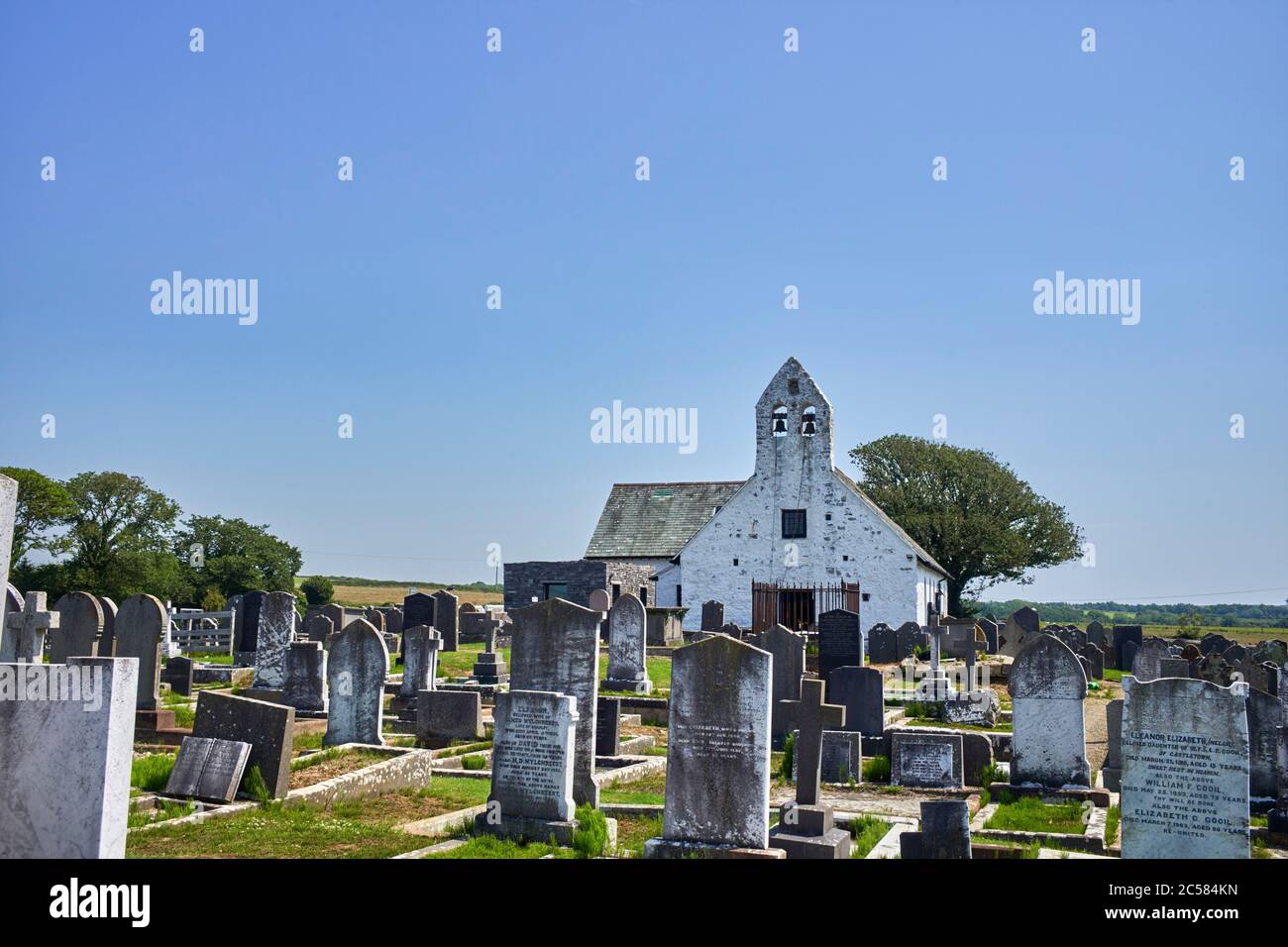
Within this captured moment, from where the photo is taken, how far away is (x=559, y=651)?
1101 centimetres

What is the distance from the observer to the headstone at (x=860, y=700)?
13922mm

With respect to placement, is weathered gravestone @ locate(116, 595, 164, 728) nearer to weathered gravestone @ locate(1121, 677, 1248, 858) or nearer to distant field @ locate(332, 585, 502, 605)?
weathered gravestone @ locate(1121, 677, 1248, 858)

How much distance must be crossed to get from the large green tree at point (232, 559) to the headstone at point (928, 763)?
3718 cm

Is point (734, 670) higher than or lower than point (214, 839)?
higher

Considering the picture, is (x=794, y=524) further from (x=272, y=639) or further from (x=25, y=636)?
(x=25, y=636)

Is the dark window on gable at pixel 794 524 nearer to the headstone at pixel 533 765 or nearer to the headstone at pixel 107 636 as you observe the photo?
the headstone at pixel 107 636

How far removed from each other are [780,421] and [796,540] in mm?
4362

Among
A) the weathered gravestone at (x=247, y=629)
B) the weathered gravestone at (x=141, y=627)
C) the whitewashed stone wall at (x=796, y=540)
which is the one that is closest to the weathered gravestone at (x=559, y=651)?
the weathered gravestone at (x=141, y=627)
